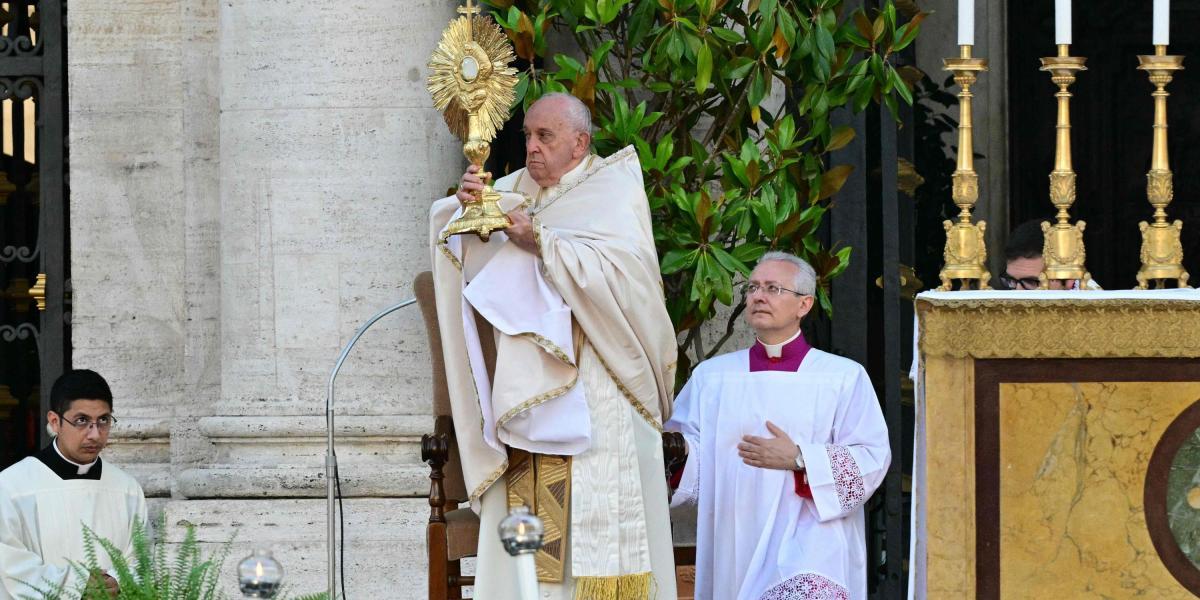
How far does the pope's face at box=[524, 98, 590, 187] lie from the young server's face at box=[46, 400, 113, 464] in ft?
4.84

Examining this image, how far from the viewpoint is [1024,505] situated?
16.5ft

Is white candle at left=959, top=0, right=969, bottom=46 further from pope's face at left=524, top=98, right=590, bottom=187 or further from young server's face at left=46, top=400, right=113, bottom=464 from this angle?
young server's face at left=46, top=400, right=113, bottom=464

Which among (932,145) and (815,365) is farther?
(932,145)

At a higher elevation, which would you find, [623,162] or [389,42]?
[389,42]

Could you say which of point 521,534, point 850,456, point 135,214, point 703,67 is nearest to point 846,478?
point 850,456

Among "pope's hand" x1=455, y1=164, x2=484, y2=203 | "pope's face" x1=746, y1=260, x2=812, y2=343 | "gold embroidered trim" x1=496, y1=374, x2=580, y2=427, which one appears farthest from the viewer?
"pope's face" x1=746, y1=260, x2=812, y2=343

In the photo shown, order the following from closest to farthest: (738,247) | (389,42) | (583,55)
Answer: (738,247), (389,42), (583,55)

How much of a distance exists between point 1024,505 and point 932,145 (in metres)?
3.60

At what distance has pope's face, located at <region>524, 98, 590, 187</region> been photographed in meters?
5.98

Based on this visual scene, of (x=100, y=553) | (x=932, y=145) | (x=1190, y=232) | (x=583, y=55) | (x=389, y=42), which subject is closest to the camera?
(x=100, y=553)

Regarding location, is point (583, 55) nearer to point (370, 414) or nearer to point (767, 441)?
point (370, 414)

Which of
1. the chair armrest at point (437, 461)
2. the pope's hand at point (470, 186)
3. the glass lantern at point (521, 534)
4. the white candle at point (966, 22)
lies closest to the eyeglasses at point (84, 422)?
the chair armrest at point (437, 461)

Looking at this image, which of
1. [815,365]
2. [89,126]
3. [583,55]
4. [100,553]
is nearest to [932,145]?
[583,55]

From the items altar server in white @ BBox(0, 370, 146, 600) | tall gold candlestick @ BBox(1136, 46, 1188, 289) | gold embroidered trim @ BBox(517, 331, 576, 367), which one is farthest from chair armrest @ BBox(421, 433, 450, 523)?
tall gold candlestick @ BBox(1136, 46, 1188, 289)
